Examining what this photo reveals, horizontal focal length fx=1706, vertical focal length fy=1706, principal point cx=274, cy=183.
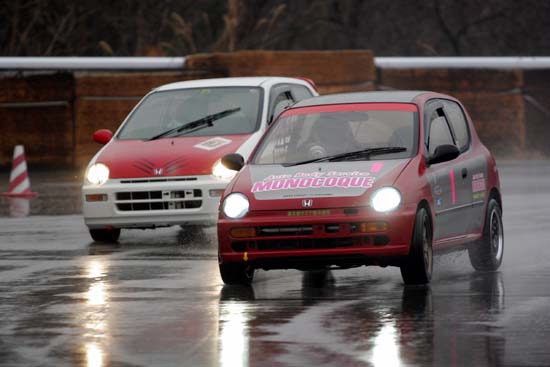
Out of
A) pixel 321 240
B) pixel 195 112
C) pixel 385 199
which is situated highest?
pixel 195 112

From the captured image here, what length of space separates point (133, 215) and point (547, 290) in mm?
5594

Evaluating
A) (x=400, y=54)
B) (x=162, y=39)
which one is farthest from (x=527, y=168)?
(x=400, y=54)

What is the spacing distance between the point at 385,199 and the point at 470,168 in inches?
67.4

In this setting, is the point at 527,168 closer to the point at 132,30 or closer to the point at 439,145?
the point at 439,145

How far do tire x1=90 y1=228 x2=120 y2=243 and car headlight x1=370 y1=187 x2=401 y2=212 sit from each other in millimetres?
5302

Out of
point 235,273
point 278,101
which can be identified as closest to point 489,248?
point 235,273

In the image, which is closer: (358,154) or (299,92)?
(358,154)

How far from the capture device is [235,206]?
12.3m

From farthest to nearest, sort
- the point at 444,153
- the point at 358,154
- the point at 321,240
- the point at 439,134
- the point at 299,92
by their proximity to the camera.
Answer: the point at 299,92, the point at 439,134, the point at 358,154, the point at 444,153, the point at 321,240

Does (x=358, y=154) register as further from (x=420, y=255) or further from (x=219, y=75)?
(x=219, y=75)

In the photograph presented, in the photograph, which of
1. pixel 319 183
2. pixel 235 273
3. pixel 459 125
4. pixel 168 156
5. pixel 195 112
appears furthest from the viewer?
pixel 195 112

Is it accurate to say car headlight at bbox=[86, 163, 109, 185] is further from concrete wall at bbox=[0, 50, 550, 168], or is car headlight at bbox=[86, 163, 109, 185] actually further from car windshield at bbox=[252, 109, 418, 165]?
concrete wall at bbox=[0, 50, 550, 168]

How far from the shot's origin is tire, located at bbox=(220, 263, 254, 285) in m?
12.4

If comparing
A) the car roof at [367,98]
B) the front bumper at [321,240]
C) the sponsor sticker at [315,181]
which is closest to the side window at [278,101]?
the car roof at [367,98]
